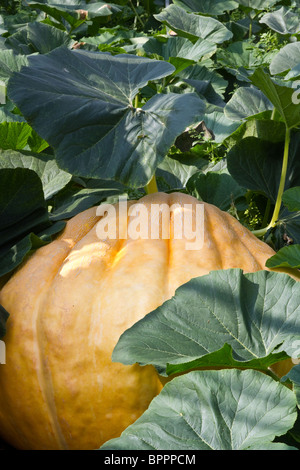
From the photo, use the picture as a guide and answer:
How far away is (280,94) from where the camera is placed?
1300 mm

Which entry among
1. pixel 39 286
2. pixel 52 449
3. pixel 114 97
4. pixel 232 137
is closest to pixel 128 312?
pixel 39 286

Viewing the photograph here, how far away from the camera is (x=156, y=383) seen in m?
1.10

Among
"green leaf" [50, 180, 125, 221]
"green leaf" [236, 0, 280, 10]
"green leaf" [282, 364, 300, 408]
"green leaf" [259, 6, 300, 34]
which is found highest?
"green leaf" [282, 364, 300, 408]

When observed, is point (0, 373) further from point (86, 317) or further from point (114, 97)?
point (114, 97)

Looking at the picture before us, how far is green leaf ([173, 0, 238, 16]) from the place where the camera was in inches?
137

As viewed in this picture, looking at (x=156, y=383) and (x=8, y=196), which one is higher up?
(x=8, y=196)

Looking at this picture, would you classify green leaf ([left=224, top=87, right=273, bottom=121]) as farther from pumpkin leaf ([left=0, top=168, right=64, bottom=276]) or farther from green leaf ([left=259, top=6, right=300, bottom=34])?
green leaf ([left=259, top=6, right=300, bottom=34])

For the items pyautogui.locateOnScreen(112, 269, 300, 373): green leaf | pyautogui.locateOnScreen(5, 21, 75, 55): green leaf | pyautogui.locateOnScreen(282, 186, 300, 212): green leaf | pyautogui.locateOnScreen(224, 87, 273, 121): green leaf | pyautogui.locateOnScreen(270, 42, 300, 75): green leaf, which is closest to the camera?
pyautogui.locateOnScreen(112, 269, 300, 373): green leaf

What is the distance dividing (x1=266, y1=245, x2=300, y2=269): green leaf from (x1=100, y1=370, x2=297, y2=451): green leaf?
403mm

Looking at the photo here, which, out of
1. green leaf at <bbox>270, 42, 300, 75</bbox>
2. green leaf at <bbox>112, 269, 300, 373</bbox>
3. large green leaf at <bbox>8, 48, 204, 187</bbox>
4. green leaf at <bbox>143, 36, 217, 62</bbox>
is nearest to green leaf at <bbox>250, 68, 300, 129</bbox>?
large green leaf at <bbox>8, 48, 204, 187</bbox>

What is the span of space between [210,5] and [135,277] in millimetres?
2785

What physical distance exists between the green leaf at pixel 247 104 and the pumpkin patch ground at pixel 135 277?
0.38 feet

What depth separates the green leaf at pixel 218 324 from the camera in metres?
0.99

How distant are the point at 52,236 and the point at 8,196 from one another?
136 mm
